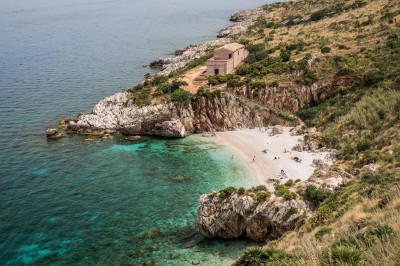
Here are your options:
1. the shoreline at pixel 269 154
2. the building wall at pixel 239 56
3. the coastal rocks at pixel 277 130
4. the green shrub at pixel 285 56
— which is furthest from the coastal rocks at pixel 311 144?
the building wall at pixel 239 56

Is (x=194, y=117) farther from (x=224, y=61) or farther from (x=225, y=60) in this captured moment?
(x=225, y=60)

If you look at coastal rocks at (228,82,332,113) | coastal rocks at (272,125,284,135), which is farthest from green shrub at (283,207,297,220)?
coastal rocks at (228,82,332,113)

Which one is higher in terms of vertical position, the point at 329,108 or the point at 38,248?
the point at 329,108

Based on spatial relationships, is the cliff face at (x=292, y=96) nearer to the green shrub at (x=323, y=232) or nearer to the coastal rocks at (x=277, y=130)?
the coastal rocks at (x=277, y=130)

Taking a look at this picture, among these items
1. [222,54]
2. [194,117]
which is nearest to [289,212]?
[194,117]

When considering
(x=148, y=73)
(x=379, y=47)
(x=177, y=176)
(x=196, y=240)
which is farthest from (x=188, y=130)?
(x=148, y=73)

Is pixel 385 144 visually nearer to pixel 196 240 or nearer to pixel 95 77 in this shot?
pixel 196 240

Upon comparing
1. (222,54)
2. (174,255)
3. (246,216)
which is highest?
(222,54)
